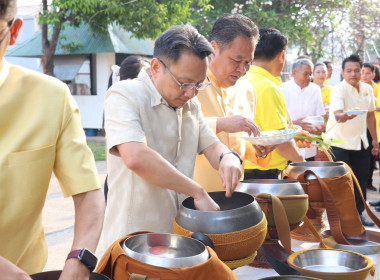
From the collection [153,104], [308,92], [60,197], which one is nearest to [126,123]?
[153,104]

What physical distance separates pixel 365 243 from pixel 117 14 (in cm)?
1049

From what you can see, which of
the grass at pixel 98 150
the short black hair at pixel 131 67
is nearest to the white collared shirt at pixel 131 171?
the short black hair at pixel 131 67

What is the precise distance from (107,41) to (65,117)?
12.6 metres

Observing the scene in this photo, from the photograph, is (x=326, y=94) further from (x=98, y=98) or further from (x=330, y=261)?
(x=98, y=98)

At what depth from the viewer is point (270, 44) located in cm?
308

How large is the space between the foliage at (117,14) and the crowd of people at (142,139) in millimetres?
8333

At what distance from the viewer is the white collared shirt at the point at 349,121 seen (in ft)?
17.5

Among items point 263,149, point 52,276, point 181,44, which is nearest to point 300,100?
point 263,149

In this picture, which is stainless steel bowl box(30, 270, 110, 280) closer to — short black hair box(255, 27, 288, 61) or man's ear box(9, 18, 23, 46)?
man's ear box(9, 18, 23, 46)

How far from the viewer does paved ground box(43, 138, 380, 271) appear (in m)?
4.31

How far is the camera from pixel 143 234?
4.26ft

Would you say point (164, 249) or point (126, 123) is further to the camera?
point (126, 123)

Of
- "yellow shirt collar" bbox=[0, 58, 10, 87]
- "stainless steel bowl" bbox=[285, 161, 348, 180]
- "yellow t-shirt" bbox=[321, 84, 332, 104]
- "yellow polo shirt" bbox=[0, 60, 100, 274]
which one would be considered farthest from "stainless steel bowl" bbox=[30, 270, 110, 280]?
"yellow t-shirt" bbox=[321, 84, 332, 104]

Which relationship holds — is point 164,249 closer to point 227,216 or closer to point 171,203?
point 227,216
